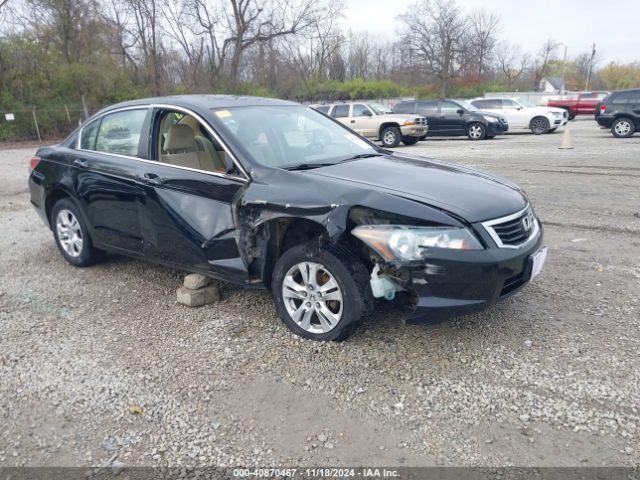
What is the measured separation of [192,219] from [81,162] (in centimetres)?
171

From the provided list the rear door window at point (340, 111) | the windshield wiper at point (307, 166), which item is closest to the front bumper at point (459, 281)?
the windshield wiper at point (307, 166)

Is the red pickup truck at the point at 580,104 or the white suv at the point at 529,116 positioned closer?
the white suv at the point at 529,116

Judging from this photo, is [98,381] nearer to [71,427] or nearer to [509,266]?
[71,427]

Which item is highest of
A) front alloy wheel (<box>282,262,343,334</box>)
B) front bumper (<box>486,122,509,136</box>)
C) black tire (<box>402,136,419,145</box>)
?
front bumper (<box>486,122,509,136</box>)

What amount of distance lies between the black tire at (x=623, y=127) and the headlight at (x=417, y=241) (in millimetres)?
17494

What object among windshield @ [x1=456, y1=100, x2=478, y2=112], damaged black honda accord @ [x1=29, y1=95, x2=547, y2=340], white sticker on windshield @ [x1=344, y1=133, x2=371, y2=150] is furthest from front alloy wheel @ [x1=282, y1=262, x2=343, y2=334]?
windshield @ [x1=456, y1=100, x2=478, y2=112]

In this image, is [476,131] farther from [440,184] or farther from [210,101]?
[440,184]

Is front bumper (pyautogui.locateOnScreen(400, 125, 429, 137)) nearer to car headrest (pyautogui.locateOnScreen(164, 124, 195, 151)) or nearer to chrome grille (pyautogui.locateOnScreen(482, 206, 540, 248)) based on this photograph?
car headrest (pyautogui.locateOnScreen(164, 124, 195, 151))

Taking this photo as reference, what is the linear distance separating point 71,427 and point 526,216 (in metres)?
3.13

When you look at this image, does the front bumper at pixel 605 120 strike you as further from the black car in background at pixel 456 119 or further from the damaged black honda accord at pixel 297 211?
the damaged black honda accord at pixel 297 211

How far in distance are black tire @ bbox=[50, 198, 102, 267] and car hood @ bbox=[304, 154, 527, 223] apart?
271 centimetres

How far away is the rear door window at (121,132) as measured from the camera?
471 centimetres

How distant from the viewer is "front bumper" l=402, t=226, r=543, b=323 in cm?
322

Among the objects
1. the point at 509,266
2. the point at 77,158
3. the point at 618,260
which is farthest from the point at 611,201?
the point at 77,158
